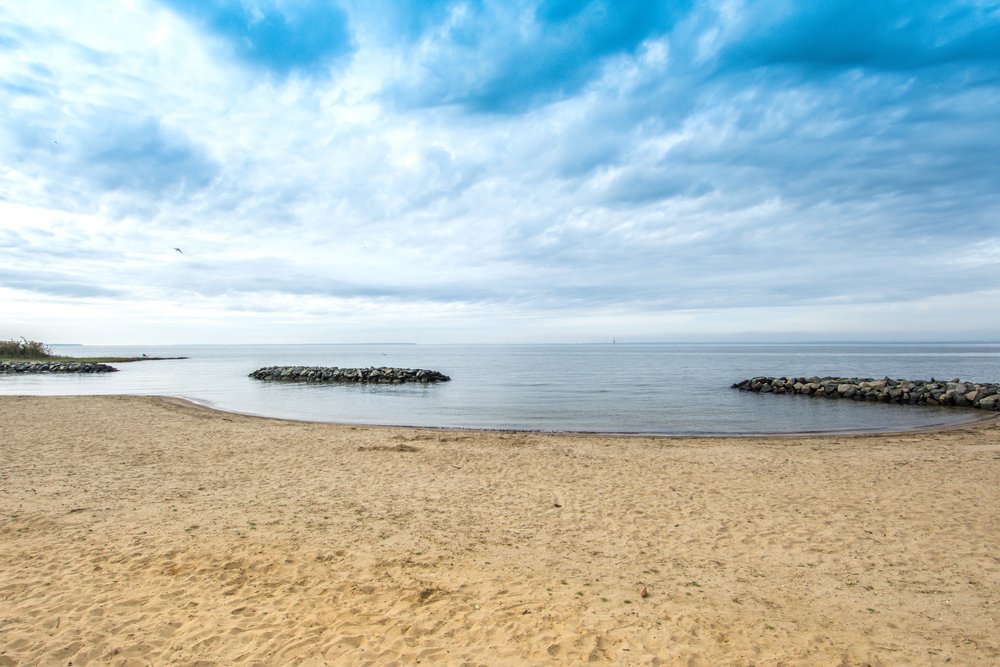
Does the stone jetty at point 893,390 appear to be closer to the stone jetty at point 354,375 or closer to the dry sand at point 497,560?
the dry sand at point 497,560

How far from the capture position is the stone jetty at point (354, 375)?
47019mm

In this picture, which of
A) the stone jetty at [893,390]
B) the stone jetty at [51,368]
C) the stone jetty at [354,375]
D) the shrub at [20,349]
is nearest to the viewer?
the stone jetty at [893,390]

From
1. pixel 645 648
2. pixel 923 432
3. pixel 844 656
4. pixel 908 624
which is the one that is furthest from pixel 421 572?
pixel 923 432

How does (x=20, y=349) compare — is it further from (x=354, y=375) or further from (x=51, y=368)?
(x=354, y=375)

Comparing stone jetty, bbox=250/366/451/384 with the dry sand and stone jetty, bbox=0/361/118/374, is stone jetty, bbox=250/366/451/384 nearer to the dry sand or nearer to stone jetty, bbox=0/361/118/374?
stone jetty, bbox=0/361/118/374

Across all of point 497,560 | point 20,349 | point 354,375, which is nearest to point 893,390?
point 497,560

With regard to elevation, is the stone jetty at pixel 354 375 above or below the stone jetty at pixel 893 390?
above

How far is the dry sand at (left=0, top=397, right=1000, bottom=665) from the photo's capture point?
5141mm

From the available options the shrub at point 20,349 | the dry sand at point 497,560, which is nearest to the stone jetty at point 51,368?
the shrub at point 20,349

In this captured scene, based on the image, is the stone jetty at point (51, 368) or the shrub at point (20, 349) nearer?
the stone jetty at point (51, 368)

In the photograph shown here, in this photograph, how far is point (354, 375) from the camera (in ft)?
158

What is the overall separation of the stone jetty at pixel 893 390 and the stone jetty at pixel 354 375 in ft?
83.9

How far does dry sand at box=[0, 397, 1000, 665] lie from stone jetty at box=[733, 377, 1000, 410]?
18.0m

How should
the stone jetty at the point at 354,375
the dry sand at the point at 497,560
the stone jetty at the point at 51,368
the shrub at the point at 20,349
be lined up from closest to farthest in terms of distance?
the dry sand at the point at 497,560, the stone jetty at the point at 354,375, the stone jetty at the point at 51,368, the shrub at the point at 20,349
